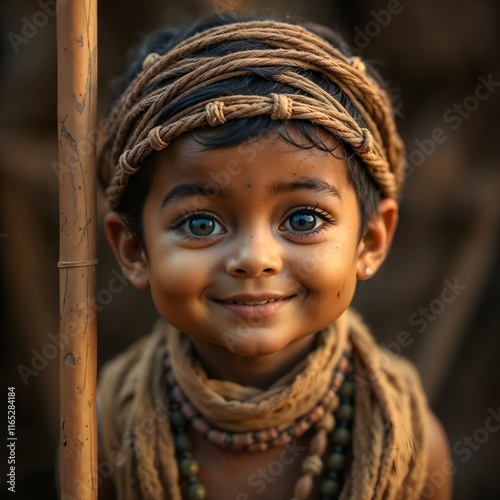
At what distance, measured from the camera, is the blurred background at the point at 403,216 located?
255cm

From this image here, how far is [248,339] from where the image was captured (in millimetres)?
1362

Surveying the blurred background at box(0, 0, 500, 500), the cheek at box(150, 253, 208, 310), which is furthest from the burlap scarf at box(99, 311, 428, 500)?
the blurred background at box(0, 0, 500, 500)

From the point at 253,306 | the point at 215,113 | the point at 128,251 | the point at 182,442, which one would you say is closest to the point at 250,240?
the point at 253,306

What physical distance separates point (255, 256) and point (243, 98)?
0.97 feet

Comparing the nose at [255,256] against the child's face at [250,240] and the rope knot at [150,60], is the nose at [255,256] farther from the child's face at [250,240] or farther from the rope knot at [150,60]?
A: the rope knot at [150,60]

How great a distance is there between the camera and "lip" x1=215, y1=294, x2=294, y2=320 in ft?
4.41

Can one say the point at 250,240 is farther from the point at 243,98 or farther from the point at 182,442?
the point at 182,442

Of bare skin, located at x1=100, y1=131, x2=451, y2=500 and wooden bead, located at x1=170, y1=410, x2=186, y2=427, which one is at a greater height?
bare skin, located at x1=100, y1=131, x2=451, y2=500

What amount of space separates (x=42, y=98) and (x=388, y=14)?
1312mm

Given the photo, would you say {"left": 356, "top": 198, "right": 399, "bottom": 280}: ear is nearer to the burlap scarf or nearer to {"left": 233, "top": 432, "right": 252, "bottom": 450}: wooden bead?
the burlap scarf

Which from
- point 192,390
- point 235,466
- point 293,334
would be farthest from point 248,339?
point 235,466

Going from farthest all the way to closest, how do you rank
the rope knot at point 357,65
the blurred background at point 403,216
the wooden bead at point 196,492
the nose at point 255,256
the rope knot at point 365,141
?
the blurred background at point 403,216
the wooden bead at point 196,492
the rope knot at point 357,65
the rope knot at point 365,141
the nose at point 255,256

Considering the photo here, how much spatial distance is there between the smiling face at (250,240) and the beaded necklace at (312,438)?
29cm

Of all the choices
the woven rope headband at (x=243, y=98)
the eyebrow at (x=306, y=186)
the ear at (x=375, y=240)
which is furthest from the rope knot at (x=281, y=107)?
the ear at (x=375, y=240)
